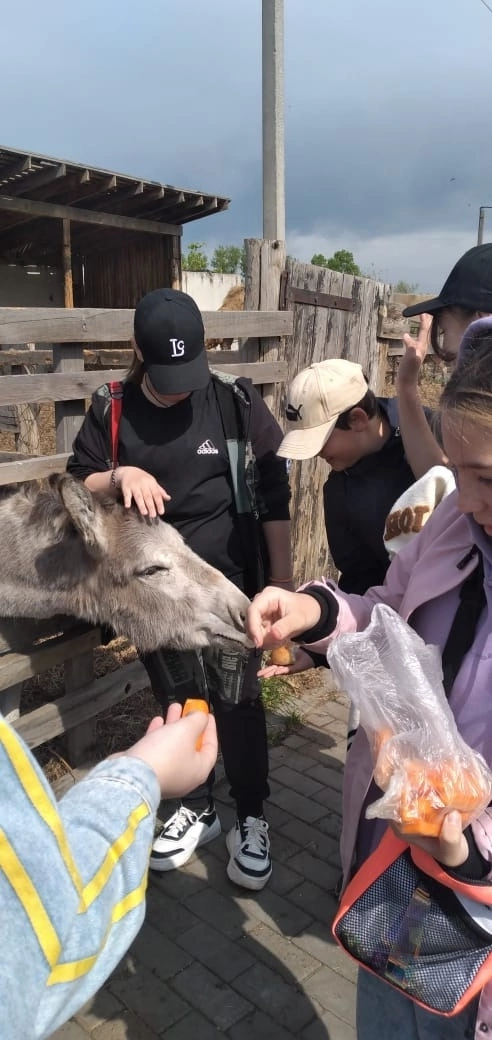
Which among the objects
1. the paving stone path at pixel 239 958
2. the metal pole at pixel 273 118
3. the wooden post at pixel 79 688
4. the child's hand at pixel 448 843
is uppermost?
the metal pole at pixel 273 118

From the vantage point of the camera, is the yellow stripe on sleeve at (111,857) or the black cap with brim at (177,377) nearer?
the yellow stripe on sleeve at (111,857)

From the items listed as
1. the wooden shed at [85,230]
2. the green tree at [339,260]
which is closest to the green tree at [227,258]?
the green tree at [339,260]

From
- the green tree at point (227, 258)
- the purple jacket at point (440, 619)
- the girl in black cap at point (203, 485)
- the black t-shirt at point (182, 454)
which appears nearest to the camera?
the purple jacket at point (440, 619)

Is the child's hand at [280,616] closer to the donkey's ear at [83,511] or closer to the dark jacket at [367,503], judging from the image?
the dark jacket at [367,503]

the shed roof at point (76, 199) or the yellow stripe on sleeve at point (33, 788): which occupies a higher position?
the shed roof at point (76, 199)

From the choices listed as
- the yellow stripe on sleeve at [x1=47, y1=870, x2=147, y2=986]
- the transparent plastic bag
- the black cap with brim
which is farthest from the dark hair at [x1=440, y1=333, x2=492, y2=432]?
the black cap with brim

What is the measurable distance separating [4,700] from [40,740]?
34cm

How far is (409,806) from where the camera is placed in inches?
54.4

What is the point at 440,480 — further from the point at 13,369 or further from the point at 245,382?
the point at 13,369

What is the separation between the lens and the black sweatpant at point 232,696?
339cm

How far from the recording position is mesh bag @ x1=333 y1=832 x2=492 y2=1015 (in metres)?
1.48

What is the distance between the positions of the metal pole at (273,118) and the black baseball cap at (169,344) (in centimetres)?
307

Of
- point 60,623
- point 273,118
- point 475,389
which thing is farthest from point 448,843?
point 273,118

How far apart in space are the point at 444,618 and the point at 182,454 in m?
1.79
